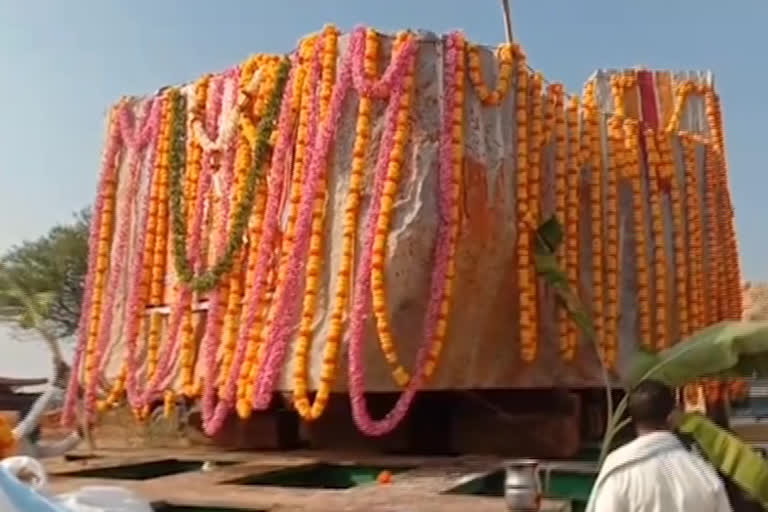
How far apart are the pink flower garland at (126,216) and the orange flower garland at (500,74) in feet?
9.96

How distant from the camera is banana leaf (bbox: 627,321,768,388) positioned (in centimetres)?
700

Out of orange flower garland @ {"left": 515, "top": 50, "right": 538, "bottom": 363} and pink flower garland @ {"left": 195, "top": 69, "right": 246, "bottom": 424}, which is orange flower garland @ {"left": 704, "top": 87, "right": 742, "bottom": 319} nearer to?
→ orange flower garland @ {"left": 515, "top": 50, "right": 538, "bottom": 363}

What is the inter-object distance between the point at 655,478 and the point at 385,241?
413cm

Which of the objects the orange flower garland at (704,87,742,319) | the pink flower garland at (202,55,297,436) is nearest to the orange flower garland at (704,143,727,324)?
the orange flower garland at (704,87,742,319)

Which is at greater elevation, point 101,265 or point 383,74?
point 383,74

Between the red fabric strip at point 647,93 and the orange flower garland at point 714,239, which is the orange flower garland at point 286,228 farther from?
the red fabric strip at point 647,93

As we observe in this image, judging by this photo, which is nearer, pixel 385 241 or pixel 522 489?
pixel 522 489

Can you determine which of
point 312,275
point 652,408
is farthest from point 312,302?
point 652,408

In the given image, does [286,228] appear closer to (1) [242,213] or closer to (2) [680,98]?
(1) [242,213]

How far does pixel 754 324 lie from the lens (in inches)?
284

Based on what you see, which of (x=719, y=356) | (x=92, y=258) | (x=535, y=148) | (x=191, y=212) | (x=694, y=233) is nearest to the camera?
(x=719, y=356)

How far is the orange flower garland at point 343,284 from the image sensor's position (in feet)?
25.7

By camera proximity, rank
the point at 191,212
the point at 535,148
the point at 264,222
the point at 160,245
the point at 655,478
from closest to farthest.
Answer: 1. the point at 655,478
2. the point at 264,222
3. the point at 535,148
4. the point at 191,212
5. the point at 160,245

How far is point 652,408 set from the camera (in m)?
4.18
